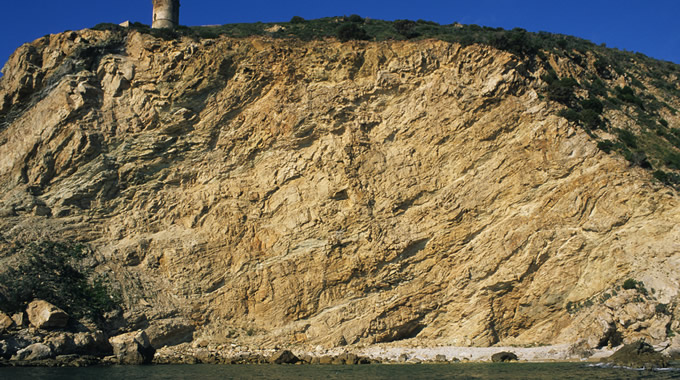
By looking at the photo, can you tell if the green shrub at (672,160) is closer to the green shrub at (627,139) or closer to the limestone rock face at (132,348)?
the green shrub at (627,139)

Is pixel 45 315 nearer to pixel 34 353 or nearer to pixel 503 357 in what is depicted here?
pixel 34 353

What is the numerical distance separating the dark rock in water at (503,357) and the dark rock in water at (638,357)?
9.53ft

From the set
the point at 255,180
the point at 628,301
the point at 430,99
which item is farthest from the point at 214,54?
the point at 628,301

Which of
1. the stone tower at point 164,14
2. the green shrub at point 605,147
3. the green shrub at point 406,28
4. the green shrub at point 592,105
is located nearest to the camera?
the green shrub at point 605,147

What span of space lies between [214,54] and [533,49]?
1554 cm

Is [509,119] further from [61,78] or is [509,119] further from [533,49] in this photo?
[61,78]

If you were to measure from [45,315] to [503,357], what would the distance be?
52.4 ft

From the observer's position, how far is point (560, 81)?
89.2 feet

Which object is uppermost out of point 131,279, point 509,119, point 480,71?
point 480,71

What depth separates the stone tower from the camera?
30.6 metres

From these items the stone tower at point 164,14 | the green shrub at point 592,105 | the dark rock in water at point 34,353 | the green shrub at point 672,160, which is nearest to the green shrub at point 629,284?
the green shrub at point 672,160

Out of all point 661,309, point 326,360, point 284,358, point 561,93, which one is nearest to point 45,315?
point 284,358

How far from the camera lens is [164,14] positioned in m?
30.6

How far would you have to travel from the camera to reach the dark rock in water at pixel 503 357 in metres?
19.7
